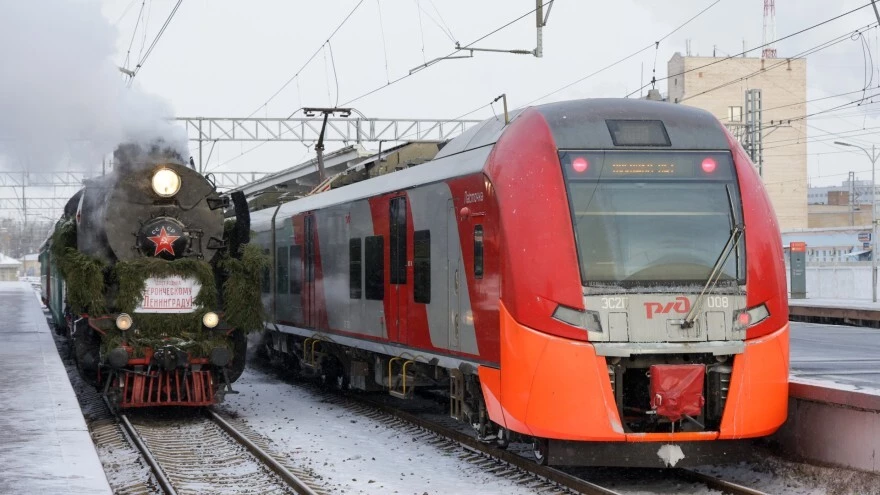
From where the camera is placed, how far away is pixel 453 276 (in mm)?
11047

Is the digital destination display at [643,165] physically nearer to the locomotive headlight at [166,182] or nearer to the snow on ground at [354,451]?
the snow on ground at [354,451]

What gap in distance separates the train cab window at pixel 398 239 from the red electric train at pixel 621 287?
6.58 feet

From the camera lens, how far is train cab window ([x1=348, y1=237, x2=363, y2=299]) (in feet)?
47.8

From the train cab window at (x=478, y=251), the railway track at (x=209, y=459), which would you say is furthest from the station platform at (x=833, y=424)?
the railway track at (x=209, y=459)

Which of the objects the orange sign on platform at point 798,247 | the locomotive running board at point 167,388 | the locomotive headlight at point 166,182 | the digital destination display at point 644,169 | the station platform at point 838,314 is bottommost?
the station platform at point 838,314

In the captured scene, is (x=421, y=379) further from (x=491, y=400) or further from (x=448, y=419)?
(x=491, y=400)

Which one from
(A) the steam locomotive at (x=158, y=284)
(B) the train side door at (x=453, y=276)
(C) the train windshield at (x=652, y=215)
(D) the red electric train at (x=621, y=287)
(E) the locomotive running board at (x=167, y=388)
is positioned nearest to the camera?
(D) the red electric train at (x=621, y=287)

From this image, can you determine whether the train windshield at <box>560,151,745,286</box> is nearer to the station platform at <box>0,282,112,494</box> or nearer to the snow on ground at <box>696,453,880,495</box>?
the snow on ground at <box>696,453,880,495</box>

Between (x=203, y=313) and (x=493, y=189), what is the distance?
572 centimetres

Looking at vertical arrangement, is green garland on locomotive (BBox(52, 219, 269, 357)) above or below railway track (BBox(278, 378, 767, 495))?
above

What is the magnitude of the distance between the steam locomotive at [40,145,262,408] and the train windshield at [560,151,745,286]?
6191mm

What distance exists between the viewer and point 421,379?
13.1m

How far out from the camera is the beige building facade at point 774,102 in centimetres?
7606

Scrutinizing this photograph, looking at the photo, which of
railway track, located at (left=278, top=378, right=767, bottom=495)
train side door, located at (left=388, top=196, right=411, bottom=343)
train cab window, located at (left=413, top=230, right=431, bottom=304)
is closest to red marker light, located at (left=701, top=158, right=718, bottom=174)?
railway track, located at (left=278, top=378, right=767, bottom=495)
